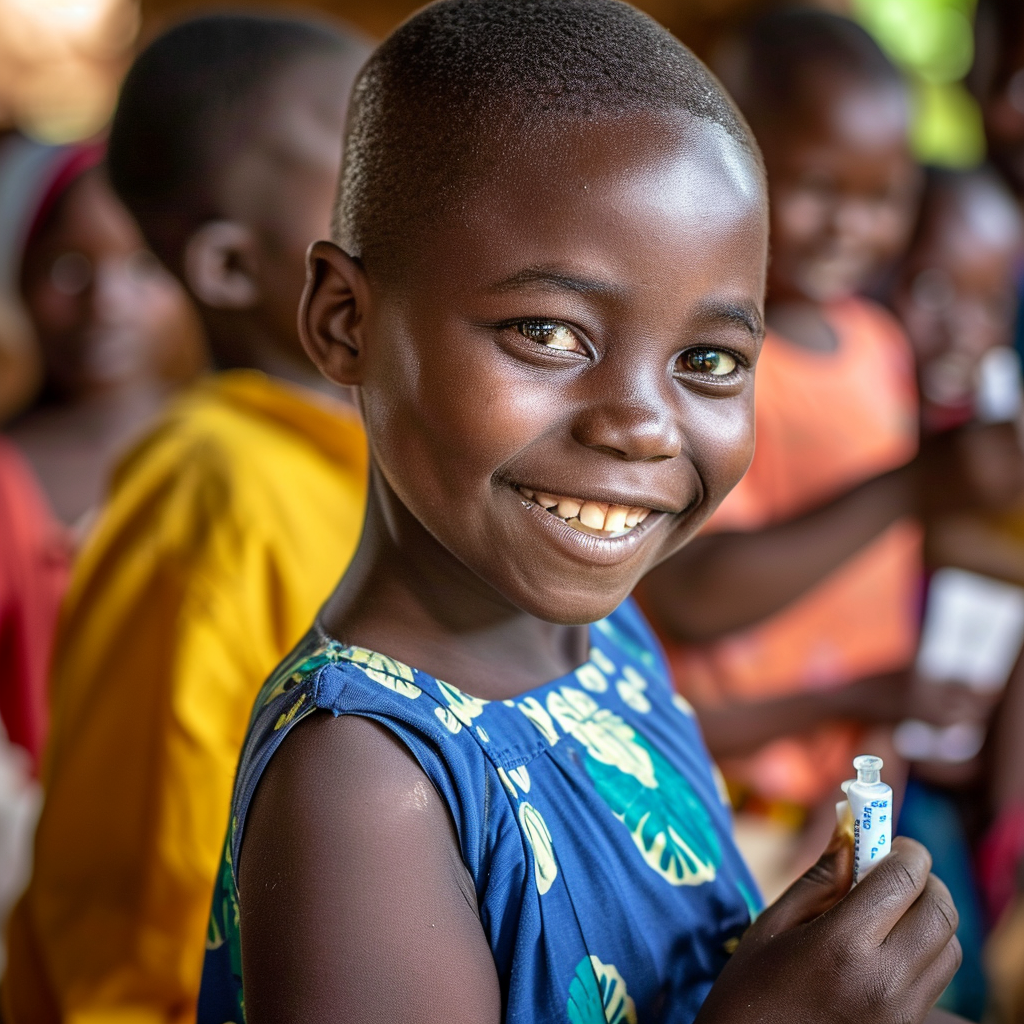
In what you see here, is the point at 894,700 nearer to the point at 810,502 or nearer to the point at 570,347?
the point at 810,502

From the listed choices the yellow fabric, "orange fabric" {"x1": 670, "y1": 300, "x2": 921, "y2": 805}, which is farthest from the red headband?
"orange fabric" {"x1": 670, "y1": 300, "x2": 921, "y2": 805}

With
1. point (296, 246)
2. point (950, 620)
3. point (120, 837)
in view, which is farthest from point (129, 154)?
point (950, 620)

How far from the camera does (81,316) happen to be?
1855 mm

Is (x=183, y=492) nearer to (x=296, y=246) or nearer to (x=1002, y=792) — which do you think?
(x=296, y=246)

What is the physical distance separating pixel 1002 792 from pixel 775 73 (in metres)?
0.93

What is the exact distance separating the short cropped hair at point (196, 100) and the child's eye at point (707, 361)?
2.20ft

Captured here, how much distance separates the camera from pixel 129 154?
115 cm

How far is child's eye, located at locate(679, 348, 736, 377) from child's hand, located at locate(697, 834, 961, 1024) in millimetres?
259

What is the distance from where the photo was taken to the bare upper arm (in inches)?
19.5

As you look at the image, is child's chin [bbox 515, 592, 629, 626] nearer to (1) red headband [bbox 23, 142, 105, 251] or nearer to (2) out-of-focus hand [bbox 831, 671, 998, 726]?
(2) out-of-focus hand [bbox 831, 671, 998, 726]

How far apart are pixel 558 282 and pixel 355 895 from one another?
286mm

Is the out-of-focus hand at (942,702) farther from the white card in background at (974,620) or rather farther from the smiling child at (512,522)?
the smiling child at (512,522)

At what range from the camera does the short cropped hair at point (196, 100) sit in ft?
3.58

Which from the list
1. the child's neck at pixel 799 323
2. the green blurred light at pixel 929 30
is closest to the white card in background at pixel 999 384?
the child's neck at pixel 799 323
